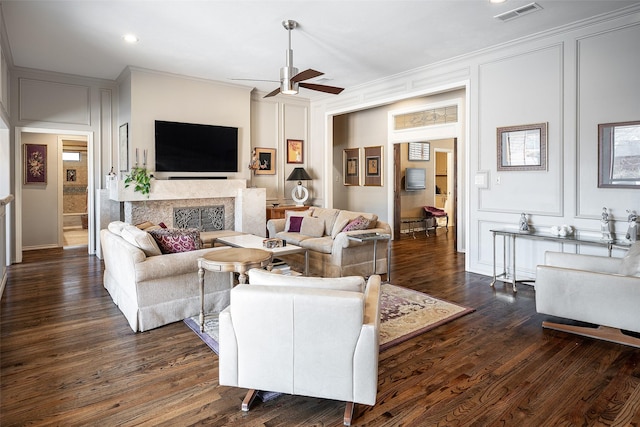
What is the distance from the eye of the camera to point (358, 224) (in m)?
4.94

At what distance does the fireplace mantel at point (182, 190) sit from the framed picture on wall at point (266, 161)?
0.75m

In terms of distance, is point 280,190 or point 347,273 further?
point 280,190

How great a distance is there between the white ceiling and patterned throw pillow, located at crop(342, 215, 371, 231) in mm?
2213

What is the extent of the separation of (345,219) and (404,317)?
6.82 feet

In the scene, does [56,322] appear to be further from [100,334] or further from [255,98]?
[255,98]

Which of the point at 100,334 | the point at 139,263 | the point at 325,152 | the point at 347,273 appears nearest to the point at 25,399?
the point at 100,334

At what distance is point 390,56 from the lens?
529cm

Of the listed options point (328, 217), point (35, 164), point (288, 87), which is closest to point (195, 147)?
point (328, 217)

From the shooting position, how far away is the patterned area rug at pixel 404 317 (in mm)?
3066

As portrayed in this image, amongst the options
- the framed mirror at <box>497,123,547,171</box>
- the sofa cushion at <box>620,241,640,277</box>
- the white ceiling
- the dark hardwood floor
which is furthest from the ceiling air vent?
the dark hardwood floor

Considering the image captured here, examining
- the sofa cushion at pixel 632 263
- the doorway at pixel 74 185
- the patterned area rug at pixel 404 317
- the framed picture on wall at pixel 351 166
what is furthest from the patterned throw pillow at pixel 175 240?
the doorway at pixel 74 185

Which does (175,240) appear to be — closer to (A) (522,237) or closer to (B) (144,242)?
(B) (144,242)

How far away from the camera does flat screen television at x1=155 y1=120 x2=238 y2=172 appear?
6094 mm

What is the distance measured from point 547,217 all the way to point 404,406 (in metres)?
3.35
